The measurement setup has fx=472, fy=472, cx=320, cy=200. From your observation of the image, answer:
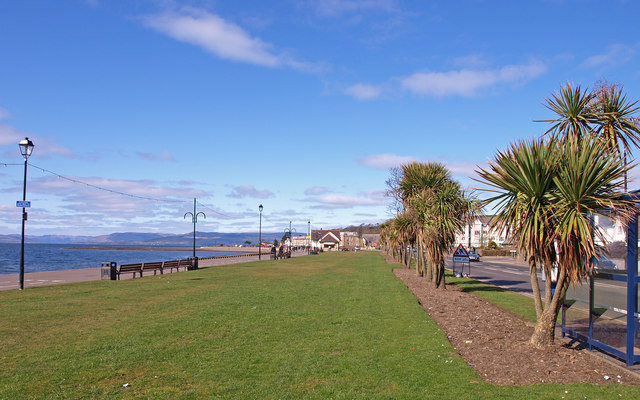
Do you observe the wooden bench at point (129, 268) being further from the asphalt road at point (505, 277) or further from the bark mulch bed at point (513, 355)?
the asphalt road at point (505, 277)

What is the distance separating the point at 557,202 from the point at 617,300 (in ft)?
6.37

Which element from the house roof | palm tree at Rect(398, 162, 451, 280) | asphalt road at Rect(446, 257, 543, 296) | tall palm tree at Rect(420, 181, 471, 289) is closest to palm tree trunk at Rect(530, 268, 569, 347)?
asphalt road at Rect(446, 257, 543, 296)

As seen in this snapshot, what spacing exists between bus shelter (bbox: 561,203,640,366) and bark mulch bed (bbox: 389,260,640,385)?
0.36 meters

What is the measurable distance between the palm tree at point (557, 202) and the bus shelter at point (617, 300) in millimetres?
298

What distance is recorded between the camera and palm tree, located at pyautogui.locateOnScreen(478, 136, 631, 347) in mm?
7840

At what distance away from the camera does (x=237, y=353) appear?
322 inches

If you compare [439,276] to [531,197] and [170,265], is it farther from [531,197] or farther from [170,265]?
[170,265]

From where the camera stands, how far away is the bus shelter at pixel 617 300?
7512 mm

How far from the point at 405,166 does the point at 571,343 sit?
15434 millimetres

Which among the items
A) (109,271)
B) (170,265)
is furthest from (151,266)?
(109,271)

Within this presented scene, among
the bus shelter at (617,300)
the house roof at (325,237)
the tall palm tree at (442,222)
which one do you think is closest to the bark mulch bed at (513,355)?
the bus shelter at (617,300)

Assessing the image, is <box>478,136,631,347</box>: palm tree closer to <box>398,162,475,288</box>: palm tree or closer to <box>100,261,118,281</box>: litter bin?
<box>398,162,475,288</box>: palm tree

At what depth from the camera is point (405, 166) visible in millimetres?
23984

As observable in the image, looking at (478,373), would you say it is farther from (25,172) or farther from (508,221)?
(25,172)
